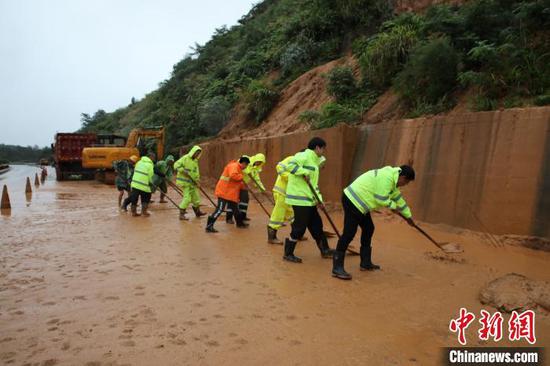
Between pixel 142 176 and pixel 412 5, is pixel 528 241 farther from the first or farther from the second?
pixel 412 5

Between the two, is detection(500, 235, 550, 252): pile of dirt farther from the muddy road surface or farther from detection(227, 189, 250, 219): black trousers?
detection(227, 189, 250, 219): black trousers

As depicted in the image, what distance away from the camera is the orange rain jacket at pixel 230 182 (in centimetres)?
830

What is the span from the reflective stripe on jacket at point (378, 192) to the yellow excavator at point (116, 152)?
1716cm

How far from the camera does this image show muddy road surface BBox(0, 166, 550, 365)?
328 cm

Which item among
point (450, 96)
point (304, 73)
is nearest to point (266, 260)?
point (450, 96)

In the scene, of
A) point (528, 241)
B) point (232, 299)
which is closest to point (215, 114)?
point (528, 241)

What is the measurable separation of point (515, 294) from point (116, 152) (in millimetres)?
19477

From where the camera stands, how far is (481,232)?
6645 mm

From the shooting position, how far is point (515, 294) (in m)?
4.29

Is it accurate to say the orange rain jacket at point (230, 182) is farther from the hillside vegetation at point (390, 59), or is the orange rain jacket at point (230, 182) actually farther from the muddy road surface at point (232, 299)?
the hillside vegetation at point (390, 59)

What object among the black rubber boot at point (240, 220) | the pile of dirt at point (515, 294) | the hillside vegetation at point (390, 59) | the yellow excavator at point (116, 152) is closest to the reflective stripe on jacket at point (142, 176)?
the black rubber boot at point (240, 220)

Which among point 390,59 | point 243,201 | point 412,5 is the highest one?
point 412,5

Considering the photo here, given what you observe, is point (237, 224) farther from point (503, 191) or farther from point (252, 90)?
point (252, 90)

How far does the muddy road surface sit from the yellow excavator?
1360cm
